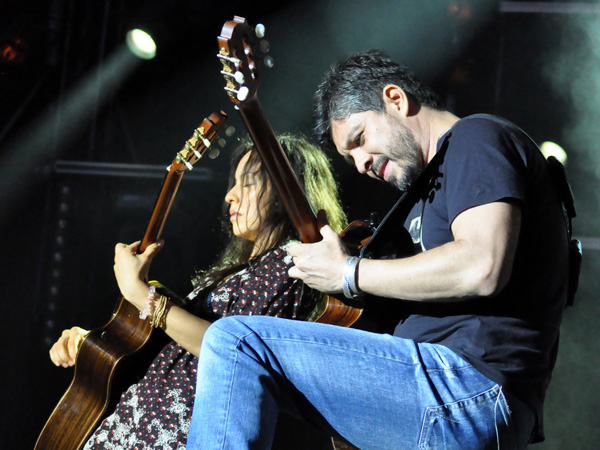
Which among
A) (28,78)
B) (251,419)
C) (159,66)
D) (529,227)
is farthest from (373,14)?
(251,419)

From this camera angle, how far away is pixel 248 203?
8.53ft

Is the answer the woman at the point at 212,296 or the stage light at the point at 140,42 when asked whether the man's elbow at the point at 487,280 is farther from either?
the stage light at the point at 140,42

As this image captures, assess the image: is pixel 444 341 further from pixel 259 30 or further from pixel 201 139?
pixel 201 139

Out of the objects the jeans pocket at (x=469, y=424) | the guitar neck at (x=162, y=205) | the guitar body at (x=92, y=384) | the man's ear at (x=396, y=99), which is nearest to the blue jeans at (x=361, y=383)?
the jeans pocket at (x=469, y=424)

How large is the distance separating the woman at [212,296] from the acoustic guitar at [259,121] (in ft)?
1.18

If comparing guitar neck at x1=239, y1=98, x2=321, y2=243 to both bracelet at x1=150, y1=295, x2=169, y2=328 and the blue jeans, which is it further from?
bracelet at x1=150, y1=295, x2=169, y2=328

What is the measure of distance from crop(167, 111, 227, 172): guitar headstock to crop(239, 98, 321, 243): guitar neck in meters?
0.59

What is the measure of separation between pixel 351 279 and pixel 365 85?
0.69m

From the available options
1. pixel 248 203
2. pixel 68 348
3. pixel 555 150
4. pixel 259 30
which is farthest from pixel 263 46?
pixel 555 150

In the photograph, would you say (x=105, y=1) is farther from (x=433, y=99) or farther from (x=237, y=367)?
(x=237, y=367)

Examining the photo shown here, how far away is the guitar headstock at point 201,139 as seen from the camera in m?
2.50

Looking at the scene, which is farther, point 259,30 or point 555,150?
Answer: point 555,150

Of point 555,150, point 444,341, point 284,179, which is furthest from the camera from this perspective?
point 555,150

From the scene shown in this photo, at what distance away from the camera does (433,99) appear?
204 centimetres
